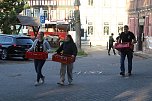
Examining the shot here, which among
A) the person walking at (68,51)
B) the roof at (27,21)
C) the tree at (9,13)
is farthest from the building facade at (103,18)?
the person walking at (68,51)

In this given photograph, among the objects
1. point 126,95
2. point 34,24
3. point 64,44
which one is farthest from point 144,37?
point 126,95

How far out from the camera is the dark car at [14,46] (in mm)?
29547

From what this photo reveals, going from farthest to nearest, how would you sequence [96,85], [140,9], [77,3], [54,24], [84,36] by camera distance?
[84,36]
[54,24]
[140,9]
[77,3]
[96,85]

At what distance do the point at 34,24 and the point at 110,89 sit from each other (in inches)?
1339

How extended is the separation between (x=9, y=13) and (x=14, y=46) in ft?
50.8

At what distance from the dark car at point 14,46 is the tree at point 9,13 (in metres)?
14.2

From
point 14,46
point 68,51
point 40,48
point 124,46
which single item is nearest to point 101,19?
point 14,46

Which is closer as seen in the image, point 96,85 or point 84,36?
point 96,85

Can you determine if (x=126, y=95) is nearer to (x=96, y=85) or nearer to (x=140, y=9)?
(x=96, y=85)

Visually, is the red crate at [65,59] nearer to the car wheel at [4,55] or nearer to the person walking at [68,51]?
the person walking at [68,51]

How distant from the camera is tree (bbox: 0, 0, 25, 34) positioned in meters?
44.1

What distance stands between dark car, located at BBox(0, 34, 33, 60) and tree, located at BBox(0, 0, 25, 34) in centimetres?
1417

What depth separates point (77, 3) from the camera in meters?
39.9

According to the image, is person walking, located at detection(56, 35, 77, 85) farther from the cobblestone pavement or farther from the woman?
the woman
